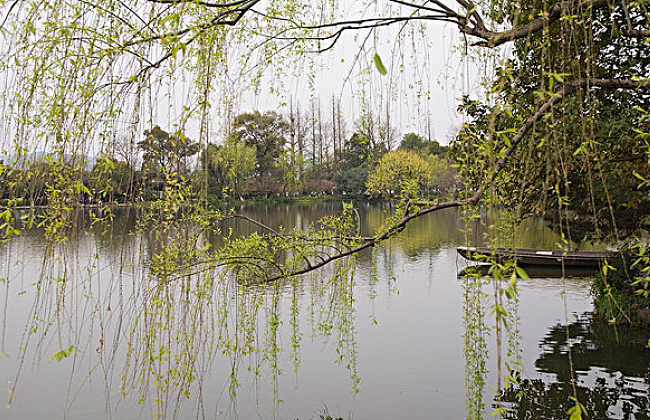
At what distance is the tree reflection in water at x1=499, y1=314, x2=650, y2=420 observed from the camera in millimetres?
3951

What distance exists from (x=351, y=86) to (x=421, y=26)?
422 millimetres

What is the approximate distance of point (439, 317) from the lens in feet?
22.8

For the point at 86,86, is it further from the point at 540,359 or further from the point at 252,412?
the point at 540,359

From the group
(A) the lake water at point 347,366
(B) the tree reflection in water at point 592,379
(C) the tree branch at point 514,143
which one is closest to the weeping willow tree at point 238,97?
(C) the tree branch at point 514,143

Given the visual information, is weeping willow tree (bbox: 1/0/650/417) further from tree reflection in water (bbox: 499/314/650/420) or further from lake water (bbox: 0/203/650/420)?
tree reflection in water (bbox: 499/314/650/420)

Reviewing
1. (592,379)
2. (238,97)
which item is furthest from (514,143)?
(592,379)

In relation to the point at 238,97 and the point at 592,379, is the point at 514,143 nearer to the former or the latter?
the point at 238,97

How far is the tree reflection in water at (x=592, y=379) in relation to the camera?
395 cm

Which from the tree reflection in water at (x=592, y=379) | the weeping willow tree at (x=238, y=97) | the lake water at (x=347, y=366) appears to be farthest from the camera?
the tree reflection in water at (x=592, y=379)

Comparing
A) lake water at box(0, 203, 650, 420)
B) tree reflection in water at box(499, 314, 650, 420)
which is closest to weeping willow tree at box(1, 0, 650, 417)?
lake water at box(0, 203, 650, 420)

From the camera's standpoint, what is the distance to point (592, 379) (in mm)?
4535

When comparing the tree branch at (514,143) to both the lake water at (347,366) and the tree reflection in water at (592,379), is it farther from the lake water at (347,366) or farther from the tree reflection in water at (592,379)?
the tree reflection in water at (592,379)

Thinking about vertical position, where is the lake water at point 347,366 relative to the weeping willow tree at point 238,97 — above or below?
below

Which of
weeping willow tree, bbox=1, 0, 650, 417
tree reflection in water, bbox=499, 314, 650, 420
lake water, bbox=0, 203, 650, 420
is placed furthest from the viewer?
tree reflection in water, bbox=499, 314, 650, 420
